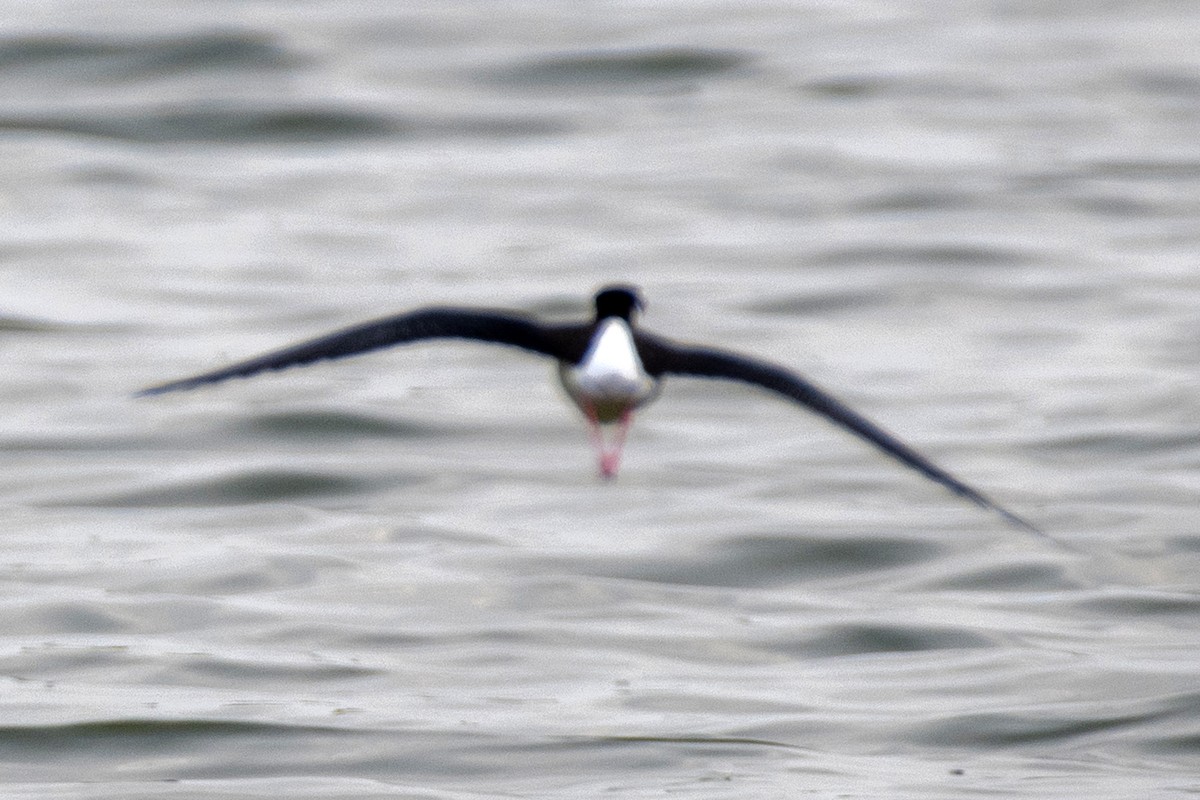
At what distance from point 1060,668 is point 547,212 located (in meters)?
10.3

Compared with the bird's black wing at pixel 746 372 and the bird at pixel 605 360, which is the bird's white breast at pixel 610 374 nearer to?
the bird at pixel 605 360

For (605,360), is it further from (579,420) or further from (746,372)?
(579,420)

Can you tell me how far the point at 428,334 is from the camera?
852cm

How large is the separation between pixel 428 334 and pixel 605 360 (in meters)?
0.73

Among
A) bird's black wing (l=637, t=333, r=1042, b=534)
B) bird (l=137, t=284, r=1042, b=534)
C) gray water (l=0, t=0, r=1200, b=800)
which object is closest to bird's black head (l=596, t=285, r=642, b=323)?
bird (l=137, t=284, r=1042, b=534)

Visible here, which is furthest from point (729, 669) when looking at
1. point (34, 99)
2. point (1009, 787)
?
point (34, 99)

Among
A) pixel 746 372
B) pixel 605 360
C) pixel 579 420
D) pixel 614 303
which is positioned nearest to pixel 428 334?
pixel 614 303

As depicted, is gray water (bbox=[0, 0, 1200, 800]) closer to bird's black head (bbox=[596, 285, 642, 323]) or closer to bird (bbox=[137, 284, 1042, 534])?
bird (bbox=[137, 284, 1042, 534])

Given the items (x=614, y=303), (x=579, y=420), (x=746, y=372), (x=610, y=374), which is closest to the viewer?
(x=610, y=374)

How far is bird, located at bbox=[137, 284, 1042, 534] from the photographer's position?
26.3ft

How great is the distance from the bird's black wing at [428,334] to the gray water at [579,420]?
265cm

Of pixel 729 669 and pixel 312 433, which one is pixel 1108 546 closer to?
pixel 729 669

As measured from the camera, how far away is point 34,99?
24.9m

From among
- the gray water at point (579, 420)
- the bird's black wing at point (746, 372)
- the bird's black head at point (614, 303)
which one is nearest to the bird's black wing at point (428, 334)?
the bird's black head at point (614, 303)
